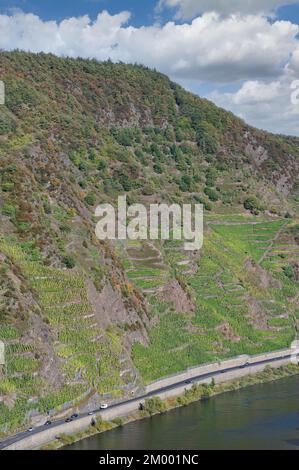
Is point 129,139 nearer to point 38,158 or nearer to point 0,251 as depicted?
point 38,158

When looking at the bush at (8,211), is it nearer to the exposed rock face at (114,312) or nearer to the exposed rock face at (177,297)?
the exposed rock face at (114,312)

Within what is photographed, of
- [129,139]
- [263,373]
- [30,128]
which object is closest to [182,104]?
[129,139]

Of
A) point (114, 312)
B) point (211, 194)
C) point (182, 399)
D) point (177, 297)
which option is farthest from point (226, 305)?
point (211, 194)

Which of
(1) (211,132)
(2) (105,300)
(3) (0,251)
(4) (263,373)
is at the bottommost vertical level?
(4) (263,373)

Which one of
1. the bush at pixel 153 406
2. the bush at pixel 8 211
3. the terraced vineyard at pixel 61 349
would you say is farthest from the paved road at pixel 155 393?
the bush at pixel 8 211

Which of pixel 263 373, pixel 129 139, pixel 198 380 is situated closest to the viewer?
pixel 198 380

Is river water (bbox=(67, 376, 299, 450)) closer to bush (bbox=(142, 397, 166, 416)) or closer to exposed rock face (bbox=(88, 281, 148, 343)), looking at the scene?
bush (bbox=(142, 397, 166, 416))

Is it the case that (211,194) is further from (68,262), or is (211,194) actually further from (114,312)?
(68,262)
